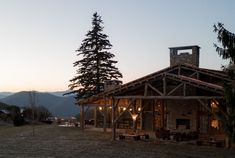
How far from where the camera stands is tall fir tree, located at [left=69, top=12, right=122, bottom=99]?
4300 centimetres

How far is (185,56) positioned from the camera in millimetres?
29781

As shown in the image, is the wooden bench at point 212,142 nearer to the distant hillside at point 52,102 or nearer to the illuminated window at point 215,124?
the illuminated window at point 215,124

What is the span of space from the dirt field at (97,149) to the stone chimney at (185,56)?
22.2 feet

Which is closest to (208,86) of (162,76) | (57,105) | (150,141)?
(162,76)

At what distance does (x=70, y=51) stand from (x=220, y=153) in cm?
3328

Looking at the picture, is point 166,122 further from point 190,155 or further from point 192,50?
point 190,155

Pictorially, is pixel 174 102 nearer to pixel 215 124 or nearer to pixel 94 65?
pixel 215 124

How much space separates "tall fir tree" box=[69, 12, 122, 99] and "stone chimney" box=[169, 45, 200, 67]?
14.1 metres

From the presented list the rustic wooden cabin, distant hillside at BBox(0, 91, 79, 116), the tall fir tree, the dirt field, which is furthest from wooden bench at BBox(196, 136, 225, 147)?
distant hillside at BBox(0, 91, 79, 116)

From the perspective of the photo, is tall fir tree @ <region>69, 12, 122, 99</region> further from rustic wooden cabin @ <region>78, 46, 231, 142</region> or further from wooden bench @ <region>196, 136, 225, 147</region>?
wooden bench @ <region>196, 136, 225, 147</region>

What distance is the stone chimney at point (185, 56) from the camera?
29.4 meters

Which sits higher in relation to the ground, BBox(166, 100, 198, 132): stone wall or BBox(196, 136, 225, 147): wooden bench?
BBox(166, 100, 198, 132): stone wall

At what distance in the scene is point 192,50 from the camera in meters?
29.5

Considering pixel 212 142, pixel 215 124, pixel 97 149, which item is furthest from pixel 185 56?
pixel 97 149
